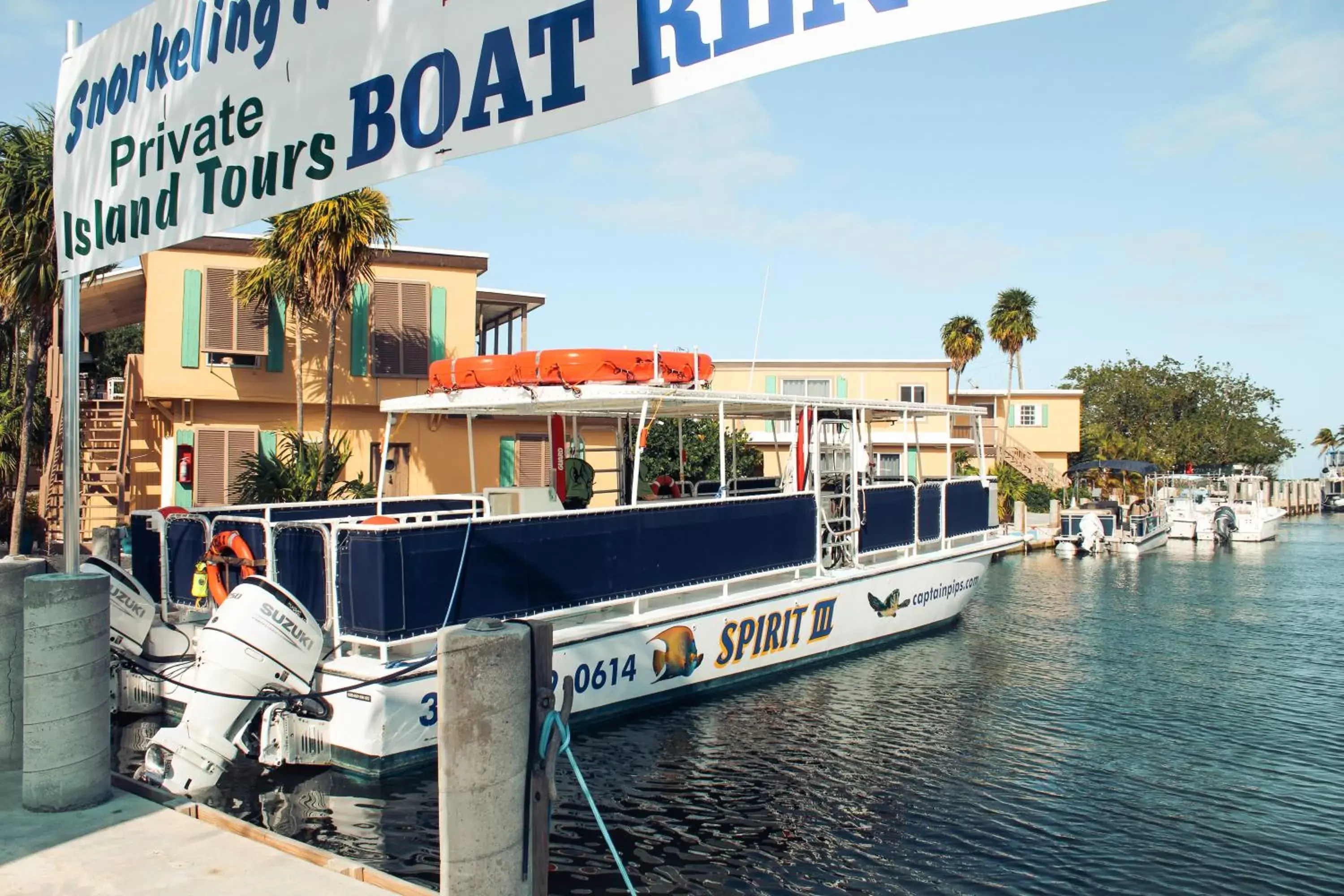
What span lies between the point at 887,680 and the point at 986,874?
18.0 feet

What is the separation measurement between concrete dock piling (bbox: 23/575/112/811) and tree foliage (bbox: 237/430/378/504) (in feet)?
34.3

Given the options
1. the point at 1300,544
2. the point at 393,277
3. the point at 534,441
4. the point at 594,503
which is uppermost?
the point at 393,277

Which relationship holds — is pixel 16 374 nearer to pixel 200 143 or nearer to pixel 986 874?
pixel 200 143

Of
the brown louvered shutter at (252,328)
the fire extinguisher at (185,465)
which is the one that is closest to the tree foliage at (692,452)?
the brown louvered shutter at (252,328)

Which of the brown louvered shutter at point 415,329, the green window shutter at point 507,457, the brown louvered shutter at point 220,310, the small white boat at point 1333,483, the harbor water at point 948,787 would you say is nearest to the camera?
the harbor water at point 948,787

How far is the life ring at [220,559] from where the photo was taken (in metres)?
9.34

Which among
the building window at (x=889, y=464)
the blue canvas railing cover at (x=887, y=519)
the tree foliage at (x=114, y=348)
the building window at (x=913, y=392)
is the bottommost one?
the blue canvas railing cover at (x=887, y=519)

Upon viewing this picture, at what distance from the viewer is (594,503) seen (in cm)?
2125

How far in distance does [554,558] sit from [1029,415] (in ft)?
124

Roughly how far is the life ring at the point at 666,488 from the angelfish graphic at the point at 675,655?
3133mm

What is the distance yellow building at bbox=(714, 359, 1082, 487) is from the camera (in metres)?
36.3

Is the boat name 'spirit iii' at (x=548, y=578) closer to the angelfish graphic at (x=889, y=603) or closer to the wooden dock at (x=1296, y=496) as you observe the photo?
the angelfish graphic at (x=889, y=603)

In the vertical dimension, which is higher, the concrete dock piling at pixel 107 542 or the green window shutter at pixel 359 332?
the green window shutter at pixel 359 332

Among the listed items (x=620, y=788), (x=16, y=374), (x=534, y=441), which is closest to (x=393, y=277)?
(x=534, y=441)
